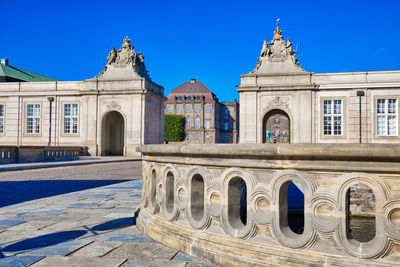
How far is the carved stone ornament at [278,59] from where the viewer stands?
27.7 metres

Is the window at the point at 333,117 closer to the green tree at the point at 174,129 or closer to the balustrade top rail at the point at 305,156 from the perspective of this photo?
the balustrade top rail at the point at 305,156

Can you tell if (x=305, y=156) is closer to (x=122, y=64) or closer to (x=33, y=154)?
(x=33, y=154)

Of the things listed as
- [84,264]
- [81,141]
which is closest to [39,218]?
[84,264]

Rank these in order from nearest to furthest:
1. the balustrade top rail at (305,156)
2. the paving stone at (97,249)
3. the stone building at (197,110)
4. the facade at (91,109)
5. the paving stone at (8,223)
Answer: the balustrade top rail at (305,156), the paving stone at (97,249), the paving stone at (8,223), the facade at (91,109), the stone building at (197,110)

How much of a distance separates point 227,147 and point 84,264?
1838 mm

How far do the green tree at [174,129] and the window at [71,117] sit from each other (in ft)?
142

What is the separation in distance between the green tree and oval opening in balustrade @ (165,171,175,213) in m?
71.6

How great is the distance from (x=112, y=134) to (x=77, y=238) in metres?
32.6

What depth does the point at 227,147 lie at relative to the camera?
3.61 metres

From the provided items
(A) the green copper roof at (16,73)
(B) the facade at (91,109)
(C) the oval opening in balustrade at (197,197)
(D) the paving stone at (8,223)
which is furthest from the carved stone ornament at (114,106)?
(C) the oval opening in balustrade at (197,197)

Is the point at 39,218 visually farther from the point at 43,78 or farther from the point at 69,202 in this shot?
the point at 43,78

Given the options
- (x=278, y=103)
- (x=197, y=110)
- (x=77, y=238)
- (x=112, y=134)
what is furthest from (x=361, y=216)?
(x=197, y=110)

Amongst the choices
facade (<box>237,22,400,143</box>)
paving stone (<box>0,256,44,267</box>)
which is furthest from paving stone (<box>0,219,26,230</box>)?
facade (<box>237,22,400,143</box>)

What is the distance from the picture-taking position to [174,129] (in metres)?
76.8
